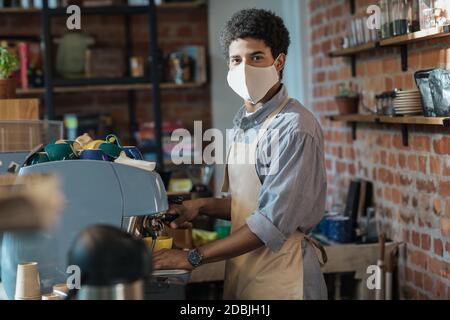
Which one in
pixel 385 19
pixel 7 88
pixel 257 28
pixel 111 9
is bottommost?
pixel 7 88

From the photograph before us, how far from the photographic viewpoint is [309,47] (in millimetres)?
4625

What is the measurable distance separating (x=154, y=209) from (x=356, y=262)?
1.69 metres

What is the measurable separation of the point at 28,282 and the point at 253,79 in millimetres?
883

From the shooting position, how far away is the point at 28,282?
1969mm

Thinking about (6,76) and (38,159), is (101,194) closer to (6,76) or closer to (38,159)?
(38,159)

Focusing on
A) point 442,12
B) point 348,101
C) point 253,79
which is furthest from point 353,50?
point 253,79

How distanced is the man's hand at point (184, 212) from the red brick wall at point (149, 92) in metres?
3.03

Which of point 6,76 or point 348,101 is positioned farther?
point 348,101

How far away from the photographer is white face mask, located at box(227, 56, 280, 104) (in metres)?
2.35

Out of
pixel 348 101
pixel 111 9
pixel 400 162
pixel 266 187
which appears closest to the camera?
pixel 266 187

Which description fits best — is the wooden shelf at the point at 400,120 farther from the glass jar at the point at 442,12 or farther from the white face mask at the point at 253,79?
the white face mask at the point at 253,79

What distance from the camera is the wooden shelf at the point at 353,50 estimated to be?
3354 millimetres
